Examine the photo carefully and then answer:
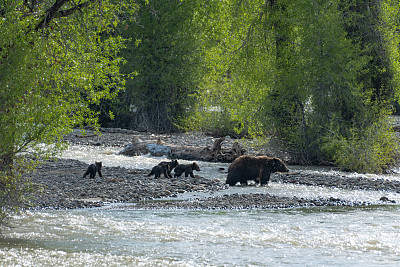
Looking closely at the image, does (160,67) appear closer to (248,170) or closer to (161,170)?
(161,170)

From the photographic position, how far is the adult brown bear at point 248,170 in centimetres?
1455

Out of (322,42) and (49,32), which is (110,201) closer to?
(49,32)

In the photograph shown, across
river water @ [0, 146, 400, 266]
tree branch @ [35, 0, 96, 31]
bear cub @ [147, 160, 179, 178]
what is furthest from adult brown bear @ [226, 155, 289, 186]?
tree branch @ [35, 0, 96, 31]

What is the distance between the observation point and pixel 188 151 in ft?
68.0

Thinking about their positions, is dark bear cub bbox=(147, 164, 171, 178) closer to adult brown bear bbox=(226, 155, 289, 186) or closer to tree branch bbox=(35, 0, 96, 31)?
adult brown bear bbox=(226, 155, 289, 186)

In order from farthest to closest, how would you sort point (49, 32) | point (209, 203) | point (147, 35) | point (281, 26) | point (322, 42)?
point (147, 35), point (281, 26), point (322, 42), point (209, 203), point (49, 32)

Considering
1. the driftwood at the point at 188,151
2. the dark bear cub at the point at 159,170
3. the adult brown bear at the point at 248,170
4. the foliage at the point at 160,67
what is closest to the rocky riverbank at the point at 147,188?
the dark bear cub at the point at 159,170

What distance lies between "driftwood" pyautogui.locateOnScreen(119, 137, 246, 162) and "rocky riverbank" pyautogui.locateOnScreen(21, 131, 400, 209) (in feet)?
11.0

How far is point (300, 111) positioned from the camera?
19.4m

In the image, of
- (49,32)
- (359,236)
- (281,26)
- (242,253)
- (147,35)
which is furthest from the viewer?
(147,35)

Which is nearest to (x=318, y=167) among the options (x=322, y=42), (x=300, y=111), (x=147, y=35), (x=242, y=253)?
(x=300, y=111)

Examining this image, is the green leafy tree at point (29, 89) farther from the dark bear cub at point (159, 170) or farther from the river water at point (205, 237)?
the dark bear cub at point (159, 170)

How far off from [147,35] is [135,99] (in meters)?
3.68

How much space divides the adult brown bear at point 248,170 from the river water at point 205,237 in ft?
9.90
